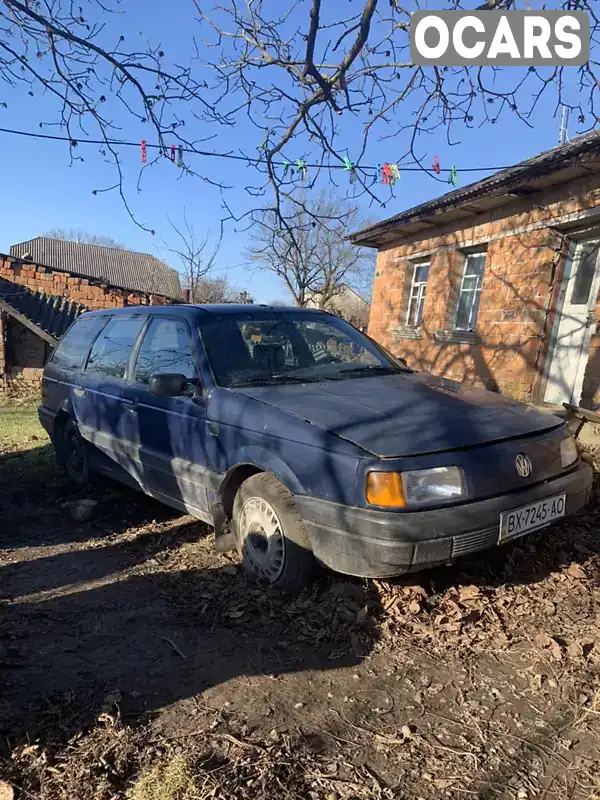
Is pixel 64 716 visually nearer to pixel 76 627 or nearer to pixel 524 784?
pixel 76 627

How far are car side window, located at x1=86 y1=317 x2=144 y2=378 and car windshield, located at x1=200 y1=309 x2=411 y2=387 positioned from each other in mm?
992

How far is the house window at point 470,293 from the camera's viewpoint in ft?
30.8

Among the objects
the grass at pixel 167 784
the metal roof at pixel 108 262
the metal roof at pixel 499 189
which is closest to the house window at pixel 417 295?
the metal roof at pixel 499 189

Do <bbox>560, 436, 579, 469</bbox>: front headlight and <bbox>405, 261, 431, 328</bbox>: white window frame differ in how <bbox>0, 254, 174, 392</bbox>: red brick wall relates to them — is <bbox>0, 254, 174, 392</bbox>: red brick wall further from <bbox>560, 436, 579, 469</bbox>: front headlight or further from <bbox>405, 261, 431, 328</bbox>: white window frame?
<bbox>560, 436, 579, 469</bbox>: front headlight

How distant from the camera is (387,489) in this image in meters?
2.58

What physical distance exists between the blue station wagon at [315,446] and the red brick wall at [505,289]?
4.37 meters

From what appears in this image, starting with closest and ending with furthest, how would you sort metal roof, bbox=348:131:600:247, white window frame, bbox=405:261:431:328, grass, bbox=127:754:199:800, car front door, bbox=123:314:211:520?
1. grass, bbox=127:754:199:800
2. car front door, bbox=123:314:211:520
3. metal roof, bbox=348:131:600:247
4. white window frame, bbox=405:261:431:328

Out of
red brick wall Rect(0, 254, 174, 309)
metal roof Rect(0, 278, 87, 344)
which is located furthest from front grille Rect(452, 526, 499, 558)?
red brick wall Rect(0, 254, 174, 309)

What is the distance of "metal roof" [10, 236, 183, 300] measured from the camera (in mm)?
43531

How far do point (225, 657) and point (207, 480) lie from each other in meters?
1.16

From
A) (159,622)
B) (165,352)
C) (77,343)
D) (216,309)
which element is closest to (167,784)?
(159,622)

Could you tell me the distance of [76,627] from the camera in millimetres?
2988

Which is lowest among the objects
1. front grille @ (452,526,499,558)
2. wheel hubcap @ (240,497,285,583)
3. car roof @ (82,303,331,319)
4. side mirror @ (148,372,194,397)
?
wheel hubcap @ (240,497,285,583)

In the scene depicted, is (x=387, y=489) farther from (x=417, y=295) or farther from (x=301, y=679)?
(x=417, y=295)
